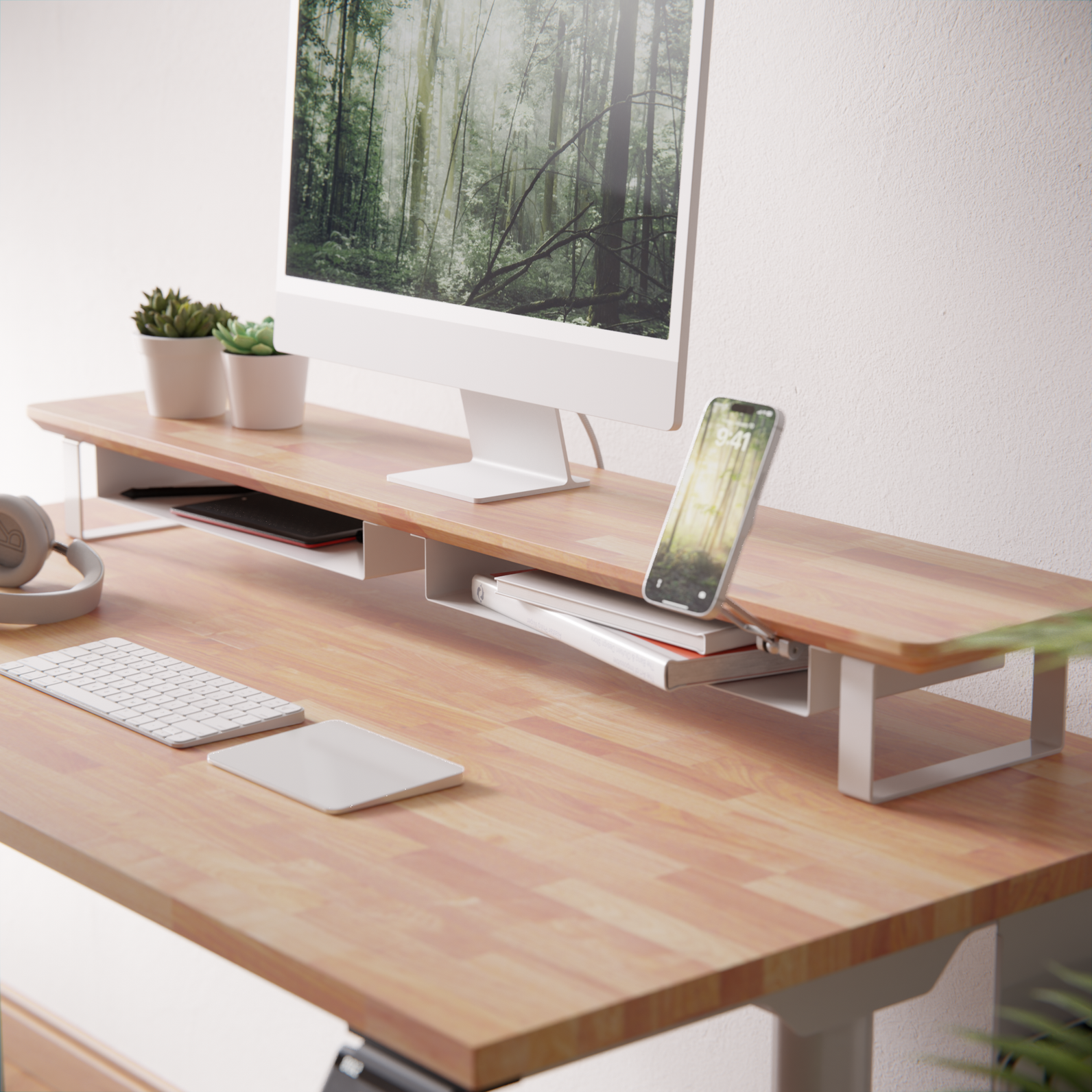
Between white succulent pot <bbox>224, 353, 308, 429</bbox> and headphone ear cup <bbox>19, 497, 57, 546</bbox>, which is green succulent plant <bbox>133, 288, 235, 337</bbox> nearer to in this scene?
white succulent pot <bbox>224, 353, 308, 429</bbox>

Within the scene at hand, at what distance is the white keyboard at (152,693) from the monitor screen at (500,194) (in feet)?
1.22

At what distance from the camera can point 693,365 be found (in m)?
1.62

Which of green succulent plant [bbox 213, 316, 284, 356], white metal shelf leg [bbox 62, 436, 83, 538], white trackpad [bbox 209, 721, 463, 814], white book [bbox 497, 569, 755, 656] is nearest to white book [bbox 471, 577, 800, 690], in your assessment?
white book [bbox 497, 569, 755, 656]

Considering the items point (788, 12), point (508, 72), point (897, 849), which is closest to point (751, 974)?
point (897, 849)

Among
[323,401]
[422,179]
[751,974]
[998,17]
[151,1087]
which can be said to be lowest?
[151,1087]

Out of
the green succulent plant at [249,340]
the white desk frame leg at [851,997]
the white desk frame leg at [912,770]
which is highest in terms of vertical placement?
the green succulent plant at [249,340]

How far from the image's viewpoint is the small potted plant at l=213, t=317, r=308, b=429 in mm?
1688

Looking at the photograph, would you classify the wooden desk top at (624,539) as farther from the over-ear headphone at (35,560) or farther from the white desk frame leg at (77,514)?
the over-ear headphone at (35,560)

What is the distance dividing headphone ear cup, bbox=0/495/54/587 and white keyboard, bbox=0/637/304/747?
0.57ft

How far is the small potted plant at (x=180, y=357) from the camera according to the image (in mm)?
1743

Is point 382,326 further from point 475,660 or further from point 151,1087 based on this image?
point 151,1087

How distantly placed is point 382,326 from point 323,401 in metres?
0.67

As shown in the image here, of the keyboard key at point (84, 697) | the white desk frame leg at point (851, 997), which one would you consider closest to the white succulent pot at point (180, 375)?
the keyboard key at point (84, 697)

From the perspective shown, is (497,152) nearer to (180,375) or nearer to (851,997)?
(180,375)
